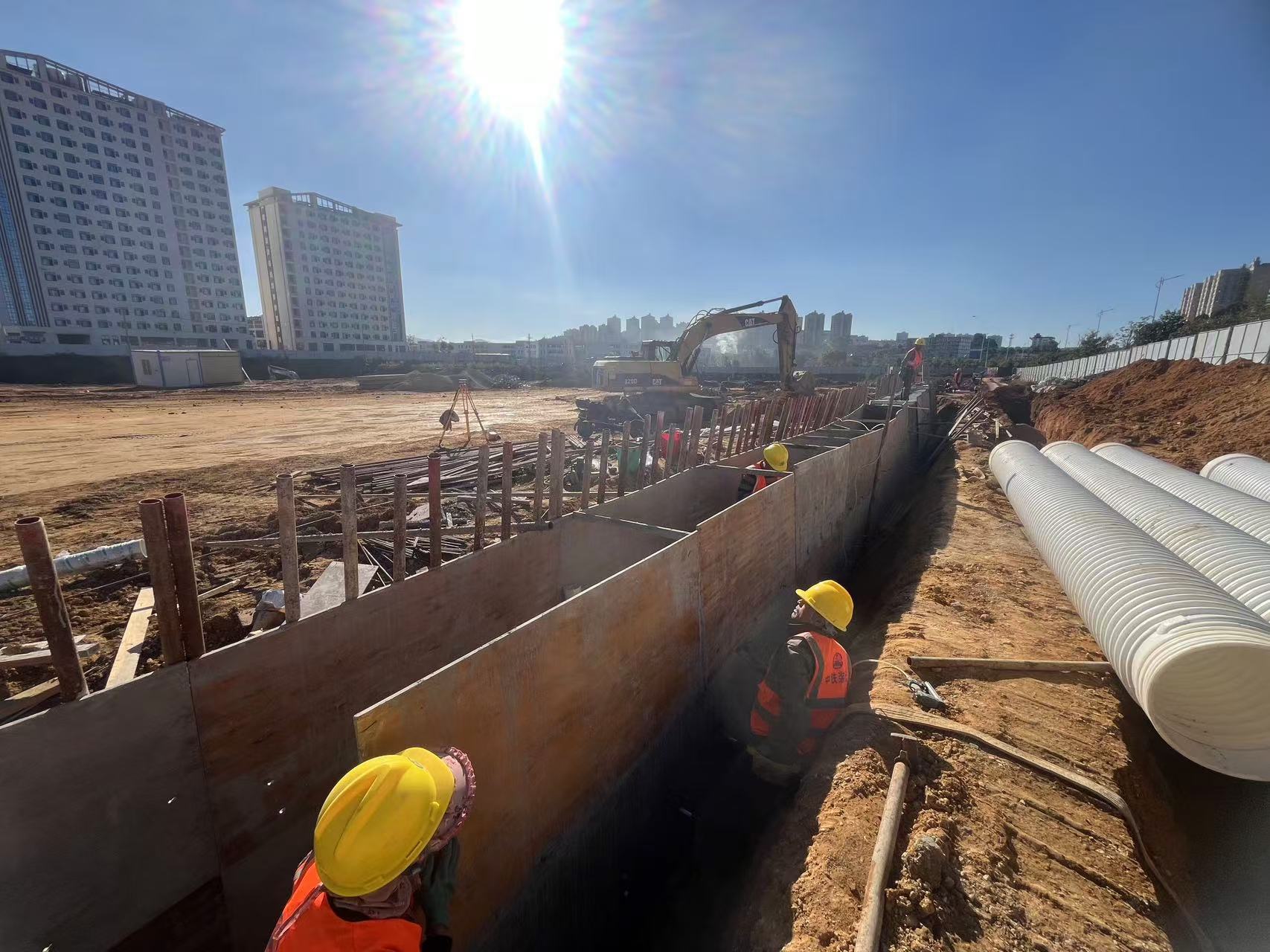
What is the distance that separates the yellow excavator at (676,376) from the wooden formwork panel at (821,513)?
879 centimetres

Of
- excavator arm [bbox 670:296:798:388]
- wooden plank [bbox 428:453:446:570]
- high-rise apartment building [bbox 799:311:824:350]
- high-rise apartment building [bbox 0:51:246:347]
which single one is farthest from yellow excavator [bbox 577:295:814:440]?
high-rise apartment building [bbox 799:311:824:350]

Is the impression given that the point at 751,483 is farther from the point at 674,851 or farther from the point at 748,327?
the point at 748,327

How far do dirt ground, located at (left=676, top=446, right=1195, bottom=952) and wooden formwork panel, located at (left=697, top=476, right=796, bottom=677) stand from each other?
1.29 m

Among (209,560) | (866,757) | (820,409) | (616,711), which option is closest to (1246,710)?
(866,757)

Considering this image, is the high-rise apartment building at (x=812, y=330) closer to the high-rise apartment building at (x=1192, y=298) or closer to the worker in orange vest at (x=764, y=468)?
the high-rise apartment building at (x=1192, y=298)

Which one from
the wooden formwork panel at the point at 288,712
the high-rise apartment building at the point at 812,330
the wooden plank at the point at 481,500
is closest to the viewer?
the wooden formwork panel at the point at 288,712

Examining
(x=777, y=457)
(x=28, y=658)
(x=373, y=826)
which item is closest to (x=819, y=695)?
(x=373, y=826)

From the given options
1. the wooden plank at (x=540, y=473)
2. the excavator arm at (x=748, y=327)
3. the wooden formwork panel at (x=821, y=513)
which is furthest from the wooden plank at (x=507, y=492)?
the excavator arm at (x=748, y=327)

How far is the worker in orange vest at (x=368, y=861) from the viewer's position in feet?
6.00

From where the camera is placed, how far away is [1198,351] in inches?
982

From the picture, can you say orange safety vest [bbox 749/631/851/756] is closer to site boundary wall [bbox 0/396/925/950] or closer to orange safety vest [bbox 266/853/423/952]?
site boundary wall [bbox 0/396/925/950]

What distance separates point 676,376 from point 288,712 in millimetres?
17065

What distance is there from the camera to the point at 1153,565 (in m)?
4.80

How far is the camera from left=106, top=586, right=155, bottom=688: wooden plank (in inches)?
137
